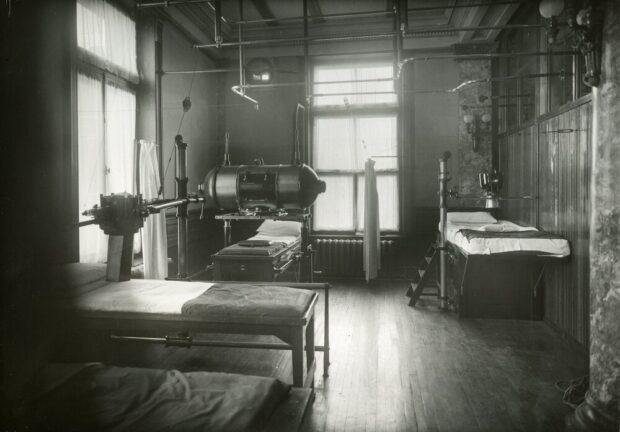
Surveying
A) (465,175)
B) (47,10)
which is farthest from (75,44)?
(465,175)

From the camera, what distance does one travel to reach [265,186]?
2137mm

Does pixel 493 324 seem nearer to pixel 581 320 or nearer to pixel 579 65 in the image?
pixel 581 320

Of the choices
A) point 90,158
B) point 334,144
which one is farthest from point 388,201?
point 90,158

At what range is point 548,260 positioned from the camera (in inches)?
191

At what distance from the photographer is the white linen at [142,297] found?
300 cm

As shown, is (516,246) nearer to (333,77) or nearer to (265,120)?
(333,77)

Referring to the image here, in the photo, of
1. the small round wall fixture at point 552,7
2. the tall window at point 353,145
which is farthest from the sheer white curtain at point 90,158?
the small round wall fixture at point 552,7

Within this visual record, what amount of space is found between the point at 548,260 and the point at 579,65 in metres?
1.92

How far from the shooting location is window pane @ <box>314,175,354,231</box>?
8.31 meters

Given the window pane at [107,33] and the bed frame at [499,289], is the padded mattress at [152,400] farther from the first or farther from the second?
the window pane at [107,33]

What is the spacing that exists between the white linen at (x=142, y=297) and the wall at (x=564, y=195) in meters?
3.32

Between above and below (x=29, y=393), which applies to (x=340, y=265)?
below

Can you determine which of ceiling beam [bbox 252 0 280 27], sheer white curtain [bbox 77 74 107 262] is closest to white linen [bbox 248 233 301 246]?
sheer white curtain [bbox 77 74 107 262]

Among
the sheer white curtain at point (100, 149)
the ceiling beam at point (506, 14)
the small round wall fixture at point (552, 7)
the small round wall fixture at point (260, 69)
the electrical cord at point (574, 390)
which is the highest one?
the ceiling beam at point (506, 14)
